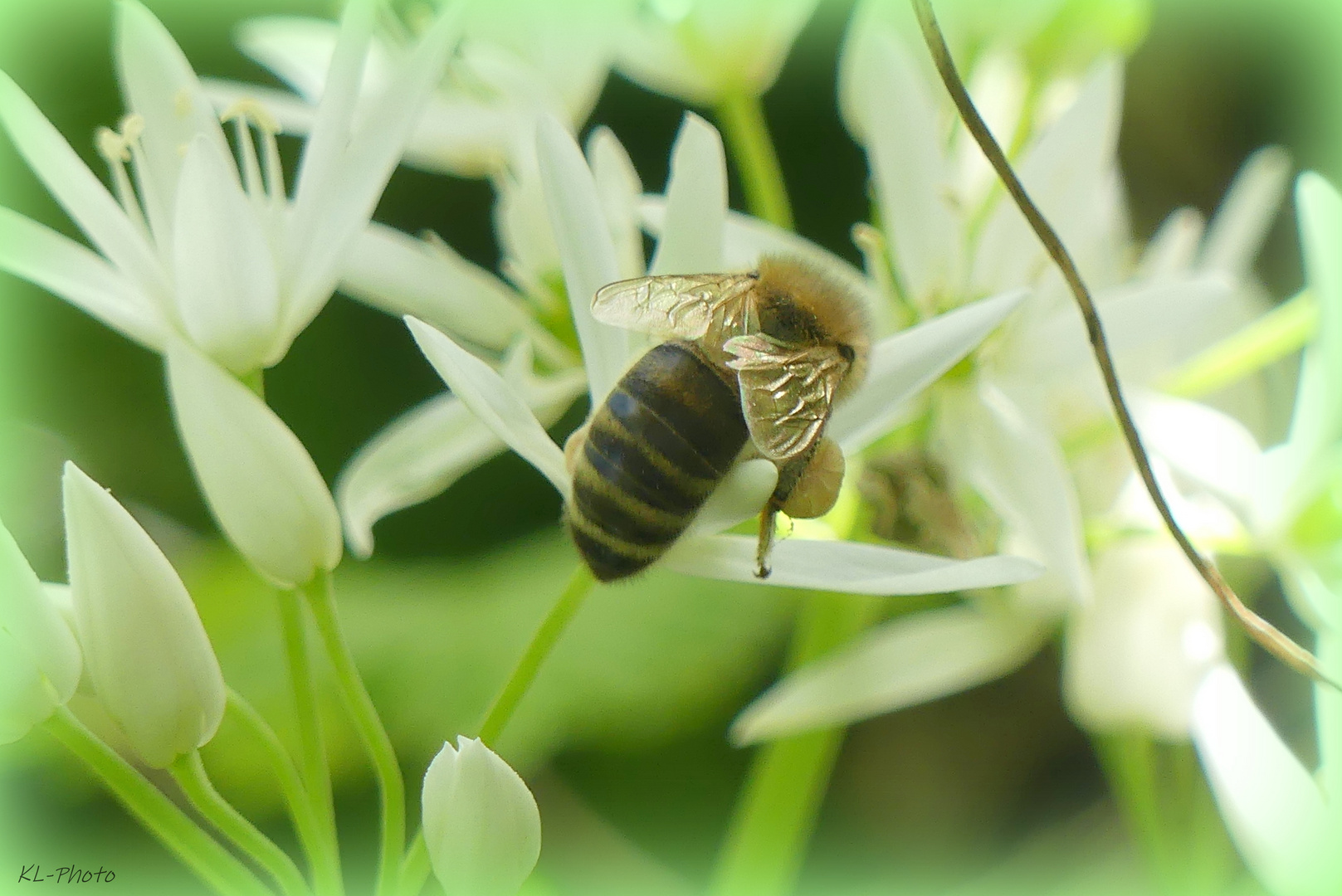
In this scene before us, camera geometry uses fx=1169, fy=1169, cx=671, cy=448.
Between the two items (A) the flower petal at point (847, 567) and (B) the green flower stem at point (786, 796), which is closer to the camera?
(A) the flower petal at point (847, 567)

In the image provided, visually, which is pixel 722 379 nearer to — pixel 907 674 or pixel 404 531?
pixel 907 674

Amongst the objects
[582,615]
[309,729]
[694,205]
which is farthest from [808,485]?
[582,615]

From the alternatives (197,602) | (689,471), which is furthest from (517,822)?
→ (197,602)

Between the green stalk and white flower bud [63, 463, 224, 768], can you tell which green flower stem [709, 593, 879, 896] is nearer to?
the green stalk

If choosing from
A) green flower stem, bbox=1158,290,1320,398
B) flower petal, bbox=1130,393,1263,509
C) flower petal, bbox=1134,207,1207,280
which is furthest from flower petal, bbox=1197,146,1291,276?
flower petal, bbox=1130,393,1263,509

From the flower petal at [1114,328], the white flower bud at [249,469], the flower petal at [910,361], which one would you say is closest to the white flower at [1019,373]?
the flower petal at [1114,328]

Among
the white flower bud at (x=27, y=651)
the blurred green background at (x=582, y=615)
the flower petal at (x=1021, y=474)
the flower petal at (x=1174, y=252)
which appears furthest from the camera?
the blurred green background at (x=582, y=615)

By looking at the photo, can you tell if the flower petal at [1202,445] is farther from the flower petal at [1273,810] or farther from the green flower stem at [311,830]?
the green flower stem at [311,830]
